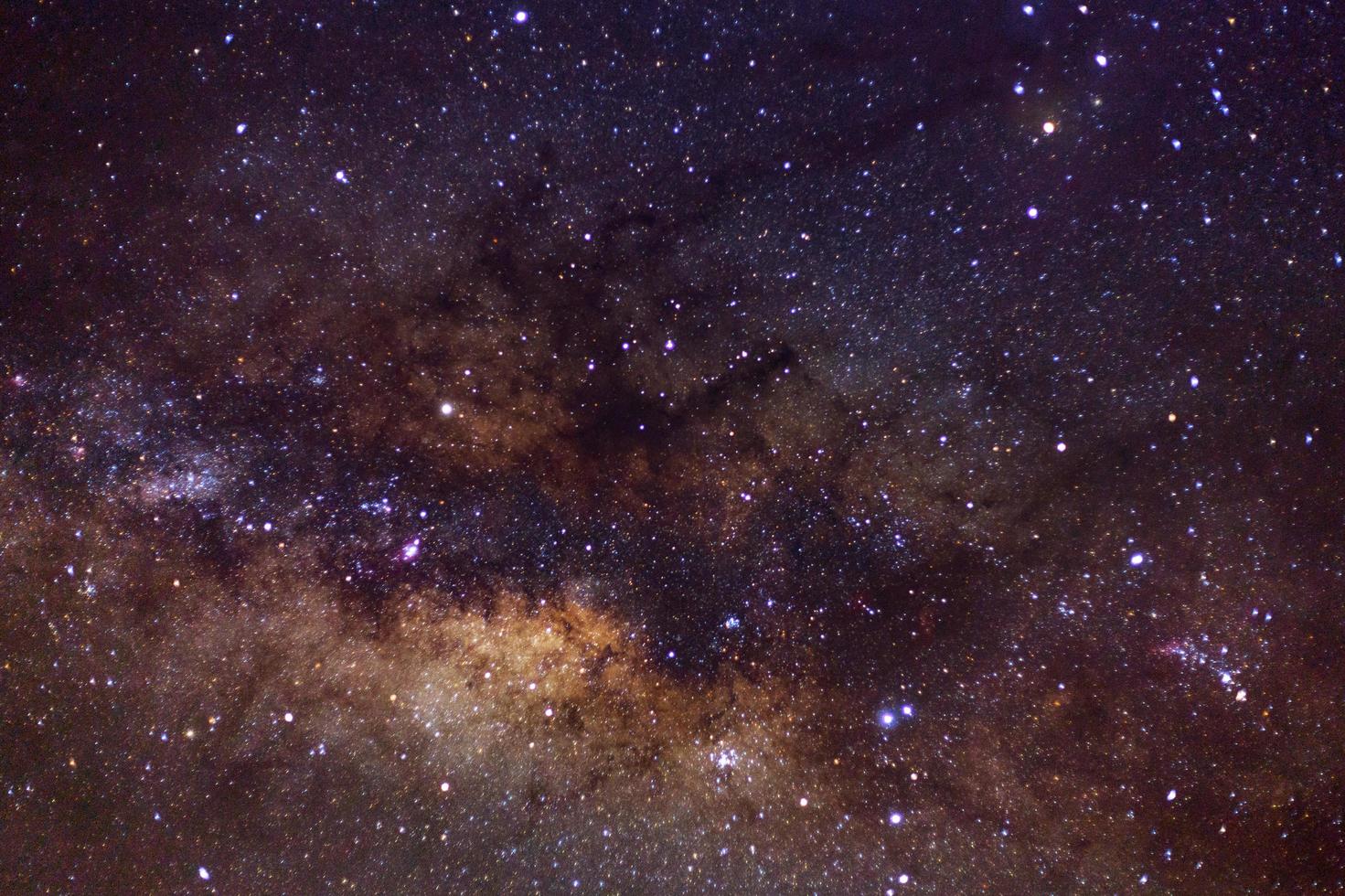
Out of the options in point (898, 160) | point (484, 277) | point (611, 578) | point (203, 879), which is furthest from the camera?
point (203, 879)

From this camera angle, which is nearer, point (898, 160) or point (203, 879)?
point (898, 160)

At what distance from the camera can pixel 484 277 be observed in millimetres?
2385

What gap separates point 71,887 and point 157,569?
183cm

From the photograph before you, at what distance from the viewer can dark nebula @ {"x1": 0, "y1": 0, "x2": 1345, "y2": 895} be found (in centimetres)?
221

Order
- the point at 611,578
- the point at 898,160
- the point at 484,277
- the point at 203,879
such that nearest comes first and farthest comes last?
1. the point at 898,160
2. the point at 484,277
3. the point at 611,578
4. the point at 203,879

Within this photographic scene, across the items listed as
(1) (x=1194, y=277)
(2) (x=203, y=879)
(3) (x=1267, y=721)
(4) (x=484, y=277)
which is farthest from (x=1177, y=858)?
(2) (x=203, y=879)

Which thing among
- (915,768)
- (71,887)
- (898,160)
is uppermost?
(898,160)

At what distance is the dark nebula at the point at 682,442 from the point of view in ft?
7.25

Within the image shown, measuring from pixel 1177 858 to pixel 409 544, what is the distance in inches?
142

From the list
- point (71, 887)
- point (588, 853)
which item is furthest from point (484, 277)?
point (71, 887)

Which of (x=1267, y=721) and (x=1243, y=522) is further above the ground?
(x=1243, y=522)

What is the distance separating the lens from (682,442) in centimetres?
247

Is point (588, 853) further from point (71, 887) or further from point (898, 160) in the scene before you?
point (898, 160)

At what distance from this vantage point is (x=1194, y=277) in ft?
7.38
